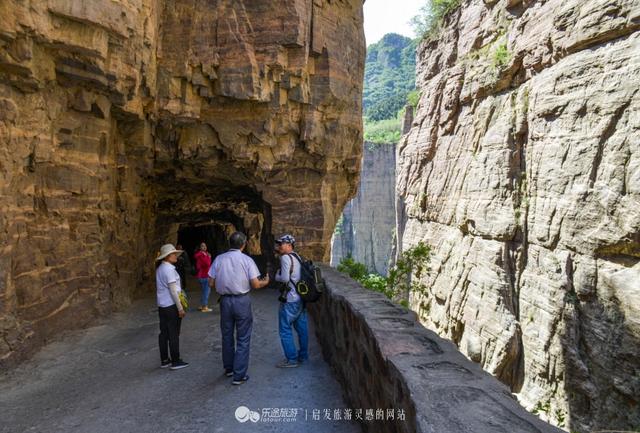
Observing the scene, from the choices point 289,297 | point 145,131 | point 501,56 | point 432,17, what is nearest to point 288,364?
point 289,297

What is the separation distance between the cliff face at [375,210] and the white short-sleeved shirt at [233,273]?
46.3m

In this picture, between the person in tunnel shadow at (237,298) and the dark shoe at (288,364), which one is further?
the dark shoe at (288,364)

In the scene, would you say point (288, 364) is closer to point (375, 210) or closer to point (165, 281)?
point (165, 281)

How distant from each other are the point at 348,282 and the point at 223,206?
38.5ft

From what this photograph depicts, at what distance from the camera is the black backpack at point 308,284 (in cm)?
495

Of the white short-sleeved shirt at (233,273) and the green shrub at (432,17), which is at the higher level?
the green shrub at (432,17)

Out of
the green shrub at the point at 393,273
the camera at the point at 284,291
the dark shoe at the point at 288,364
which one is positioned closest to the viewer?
the camera at the point at 284,291

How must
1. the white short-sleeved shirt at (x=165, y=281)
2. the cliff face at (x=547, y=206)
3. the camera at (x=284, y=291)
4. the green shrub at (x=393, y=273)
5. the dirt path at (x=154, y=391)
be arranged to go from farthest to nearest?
the green shrub at (x=393, y=273), the cliff face at (x=547, y=206), the white short-sleeved shirt at (x=165, y=281), the camera at (x=284, y=291), the dirt path at (x=154, y=391)

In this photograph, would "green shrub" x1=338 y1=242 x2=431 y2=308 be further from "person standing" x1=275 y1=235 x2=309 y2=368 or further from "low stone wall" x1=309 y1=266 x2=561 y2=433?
"low stone wall" x1=309 y1=266 x2=561 y2=433

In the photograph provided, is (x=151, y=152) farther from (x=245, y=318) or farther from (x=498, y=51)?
(x=498, y=51)

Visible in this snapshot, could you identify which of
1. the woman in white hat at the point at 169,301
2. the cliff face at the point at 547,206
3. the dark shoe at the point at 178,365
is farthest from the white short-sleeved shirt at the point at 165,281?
the cliff face at the point at 547,206

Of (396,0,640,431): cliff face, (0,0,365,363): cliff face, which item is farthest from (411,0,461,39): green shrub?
(0,0,365,363): cliff face

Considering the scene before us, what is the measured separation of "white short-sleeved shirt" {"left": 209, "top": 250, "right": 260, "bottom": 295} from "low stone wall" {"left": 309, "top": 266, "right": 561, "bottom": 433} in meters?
1.10

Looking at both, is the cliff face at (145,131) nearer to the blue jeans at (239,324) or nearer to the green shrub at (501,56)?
the blue jeans at (239,324)
